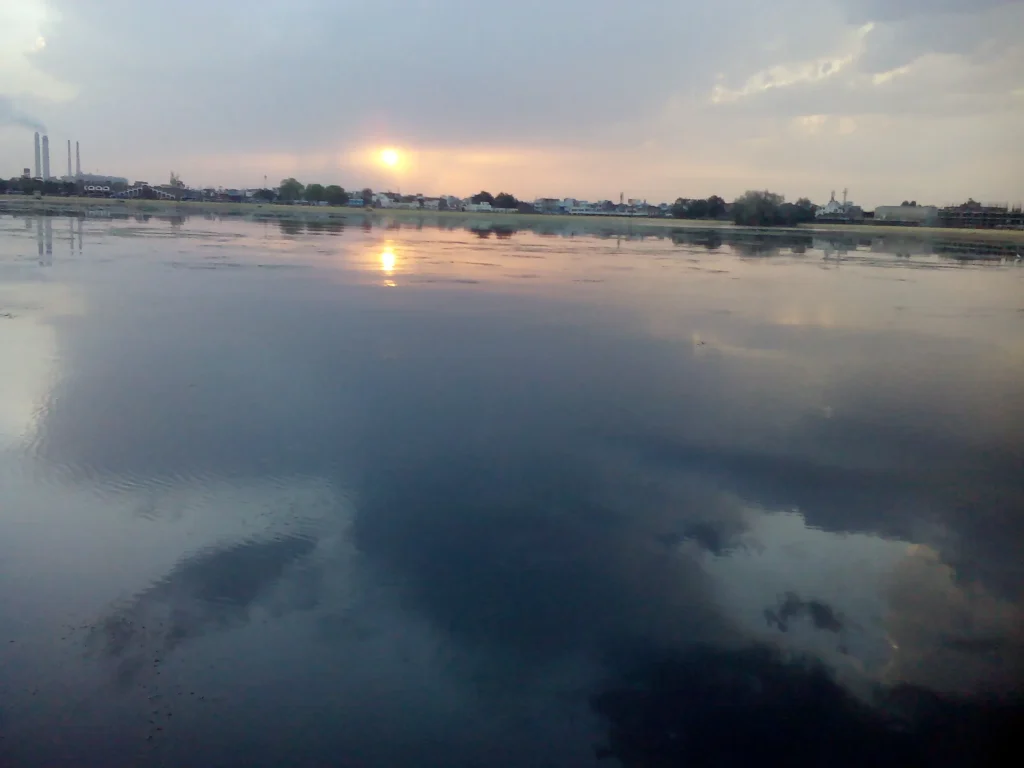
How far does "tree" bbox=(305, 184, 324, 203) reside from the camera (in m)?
111

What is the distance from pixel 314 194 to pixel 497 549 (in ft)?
369

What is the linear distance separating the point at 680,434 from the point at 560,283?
13459 mm

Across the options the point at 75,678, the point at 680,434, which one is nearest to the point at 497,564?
the point at 75,678

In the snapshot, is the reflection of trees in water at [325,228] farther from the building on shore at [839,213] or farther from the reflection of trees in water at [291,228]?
the building on shore at [839,213]

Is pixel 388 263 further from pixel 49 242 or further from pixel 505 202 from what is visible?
pixel 505 202

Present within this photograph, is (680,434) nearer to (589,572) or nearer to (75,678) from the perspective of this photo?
(589,572)

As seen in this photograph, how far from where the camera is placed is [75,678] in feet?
14.6

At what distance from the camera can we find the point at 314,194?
11131 centimetres

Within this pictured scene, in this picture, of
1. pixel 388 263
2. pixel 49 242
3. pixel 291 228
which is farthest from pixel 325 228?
pixel 388 263

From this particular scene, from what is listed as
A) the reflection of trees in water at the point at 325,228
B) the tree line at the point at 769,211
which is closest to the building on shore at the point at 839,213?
the tree line at the point at 769,211

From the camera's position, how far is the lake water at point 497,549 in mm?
4348

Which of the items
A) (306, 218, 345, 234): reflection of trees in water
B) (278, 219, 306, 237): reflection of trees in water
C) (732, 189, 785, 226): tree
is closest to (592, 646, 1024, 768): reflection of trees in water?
(278, 219, 306, 237): reflection of trees in water

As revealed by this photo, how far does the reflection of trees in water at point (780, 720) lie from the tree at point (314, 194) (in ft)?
373

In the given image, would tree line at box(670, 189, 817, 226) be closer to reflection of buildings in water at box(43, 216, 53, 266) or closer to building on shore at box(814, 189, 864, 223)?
building on shore at box(814, 189, 864, 223)
